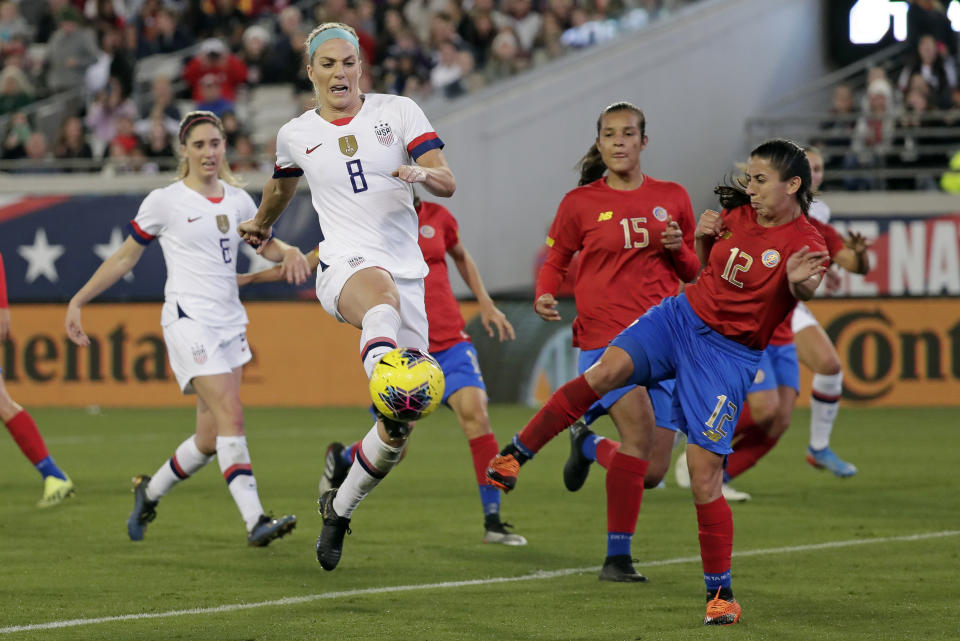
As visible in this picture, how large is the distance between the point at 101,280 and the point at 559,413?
322cm

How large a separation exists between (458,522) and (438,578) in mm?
2017

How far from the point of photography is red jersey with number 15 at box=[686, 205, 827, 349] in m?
6.29

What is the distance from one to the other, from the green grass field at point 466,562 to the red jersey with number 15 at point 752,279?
Answer: 1188 millimetres

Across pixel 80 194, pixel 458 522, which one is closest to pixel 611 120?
pixel 458 522

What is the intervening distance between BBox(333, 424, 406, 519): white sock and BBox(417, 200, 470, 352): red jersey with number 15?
2.13m

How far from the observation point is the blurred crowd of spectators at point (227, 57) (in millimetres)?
20734

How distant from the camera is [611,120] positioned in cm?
761

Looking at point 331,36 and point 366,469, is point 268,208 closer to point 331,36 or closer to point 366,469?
point 331,36

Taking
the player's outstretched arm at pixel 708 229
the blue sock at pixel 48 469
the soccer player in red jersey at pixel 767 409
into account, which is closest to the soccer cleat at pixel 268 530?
the blue sock at pixel 48 469

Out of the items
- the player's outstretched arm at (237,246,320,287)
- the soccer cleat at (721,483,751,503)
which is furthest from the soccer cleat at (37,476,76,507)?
the soccer cleat at (721,483,751,503)

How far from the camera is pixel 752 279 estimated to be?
20.7 feet

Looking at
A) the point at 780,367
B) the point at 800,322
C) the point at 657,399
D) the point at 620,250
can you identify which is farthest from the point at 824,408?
the point at 620,250

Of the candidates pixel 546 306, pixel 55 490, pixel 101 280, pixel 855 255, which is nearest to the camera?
pixel 855 255

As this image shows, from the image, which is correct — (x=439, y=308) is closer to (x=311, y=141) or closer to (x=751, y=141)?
(x=311, y=141)
